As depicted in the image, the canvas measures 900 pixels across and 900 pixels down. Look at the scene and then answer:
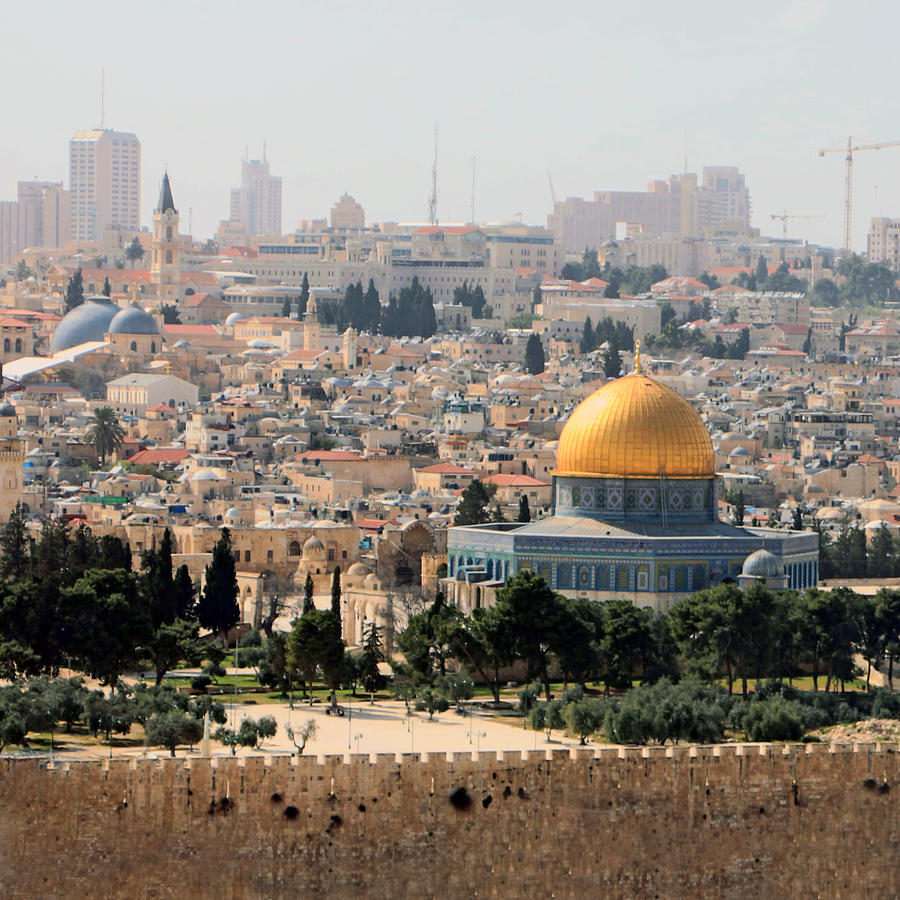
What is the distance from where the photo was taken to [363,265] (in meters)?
158

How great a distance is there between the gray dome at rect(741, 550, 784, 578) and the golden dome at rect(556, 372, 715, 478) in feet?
9.58

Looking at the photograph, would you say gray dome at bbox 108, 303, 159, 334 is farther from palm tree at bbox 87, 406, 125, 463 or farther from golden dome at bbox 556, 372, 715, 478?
golden dome at bbox 556, 372, 715, 478

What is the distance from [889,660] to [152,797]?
887 inches

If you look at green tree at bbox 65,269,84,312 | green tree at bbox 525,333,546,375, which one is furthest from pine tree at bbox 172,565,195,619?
green tree at bbox 65,269,84,312

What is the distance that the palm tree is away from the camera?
9550 cm

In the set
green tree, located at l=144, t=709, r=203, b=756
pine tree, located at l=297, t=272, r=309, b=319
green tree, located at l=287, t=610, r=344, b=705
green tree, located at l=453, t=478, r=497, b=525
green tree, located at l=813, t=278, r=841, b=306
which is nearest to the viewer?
green tree, located at l=144, t=709, r=203, b=756

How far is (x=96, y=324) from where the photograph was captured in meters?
127

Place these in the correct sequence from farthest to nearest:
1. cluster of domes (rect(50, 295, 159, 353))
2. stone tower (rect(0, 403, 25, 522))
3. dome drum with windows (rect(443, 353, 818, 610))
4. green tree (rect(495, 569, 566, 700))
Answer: cluster of domes (rect(50, 295, 159, 353))
stone tower (rect(0, 403, 25, 522))
dome drum with windows (rect(443, 353, 818, 610))
green tree (rect(495, 569, 566, 700))

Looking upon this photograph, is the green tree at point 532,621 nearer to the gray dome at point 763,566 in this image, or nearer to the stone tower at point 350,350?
the gray dome at point 763,566

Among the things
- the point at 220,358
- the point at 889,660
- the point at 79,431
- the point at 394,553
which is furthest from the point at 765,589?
the point at 220,358

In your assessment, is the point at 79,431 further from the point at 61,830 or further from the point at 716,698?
the point at 61,830

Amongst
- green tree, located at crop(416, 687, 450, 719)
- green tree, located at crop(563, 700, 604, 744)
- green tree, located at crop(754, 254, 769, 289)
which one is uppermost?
green tree, located at crop(754, 254, 769, 289)

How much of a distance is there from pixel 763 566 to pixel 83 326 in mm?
73513

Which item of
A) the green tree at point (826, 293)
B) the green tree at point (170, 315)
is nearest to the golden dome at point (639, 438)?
the green tree at point (170, 315)
